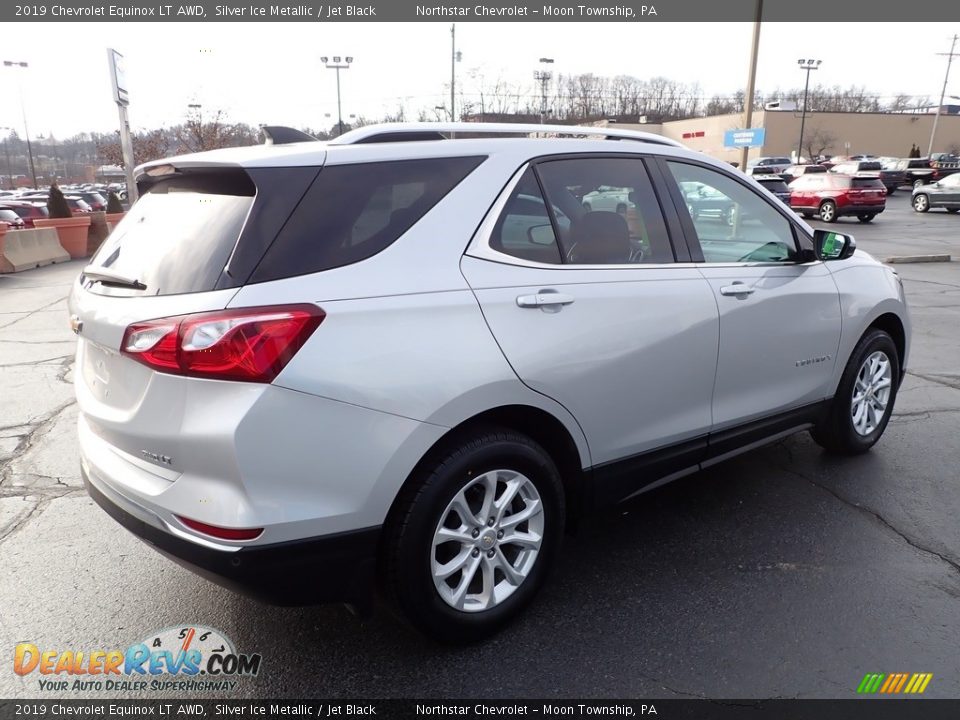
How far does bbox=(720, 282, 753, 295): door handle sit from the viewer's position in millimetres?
3314

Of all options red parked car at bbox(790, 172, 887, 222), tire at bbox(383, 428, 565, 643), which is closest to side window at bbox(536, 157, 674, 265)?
tire at bbox(383, 428, 565, 643)

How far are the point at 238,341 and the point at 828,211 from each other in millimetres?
27670

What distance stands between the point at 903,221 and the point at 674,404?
27869 mm

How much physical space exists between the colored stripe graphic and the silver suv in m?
1.11

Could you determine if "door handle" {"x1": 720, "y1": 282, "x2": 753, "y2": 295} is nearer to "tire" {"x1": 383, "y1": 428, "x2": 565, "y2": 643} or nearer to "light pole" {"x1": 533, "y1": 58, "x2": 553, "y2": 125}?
"tire" {"x1": 383, "y1": 428, "x2": 565, "y2": 643}

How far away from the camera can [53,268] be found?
15445mm

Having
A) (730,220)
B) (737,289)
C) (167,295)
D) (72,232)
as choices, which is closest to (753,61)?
(730,220)

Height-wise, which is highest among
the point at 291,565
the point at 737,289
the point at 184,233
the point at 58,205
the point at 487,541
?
the point at 184,233

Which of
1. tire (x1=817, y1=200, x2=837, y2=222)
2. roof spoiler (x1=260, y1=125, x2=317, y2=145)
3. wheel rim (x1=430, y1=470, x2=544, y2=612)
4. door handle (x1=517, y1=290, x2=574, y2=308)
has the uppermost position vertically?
roof spoiler (x1=260, y1=125, x2=317, y2=145)

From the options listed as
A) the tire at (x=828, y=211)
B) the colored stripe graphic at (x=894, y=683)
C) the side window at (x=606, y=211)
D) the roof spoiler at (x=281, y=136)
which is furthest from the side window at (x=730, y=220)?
the tire at (x=828, y=211)

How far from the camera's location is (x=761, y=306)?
3.49 meters

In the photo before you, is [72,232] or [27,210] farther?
[27,210]

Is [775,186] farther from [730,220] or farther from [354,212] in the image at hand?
[354,212]

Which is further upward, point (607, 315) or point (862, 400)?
point (607, 315)
